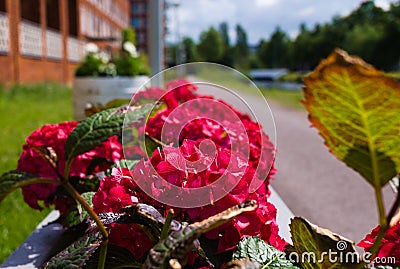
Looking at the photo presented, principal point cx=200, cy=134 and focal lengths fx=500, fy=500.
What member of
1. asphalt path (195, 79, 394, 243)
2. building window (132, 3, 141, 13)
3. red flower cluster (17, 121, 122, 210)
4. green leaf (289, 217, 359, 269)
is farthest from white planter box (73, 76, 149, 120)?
building window (132, 3, 141, 13)

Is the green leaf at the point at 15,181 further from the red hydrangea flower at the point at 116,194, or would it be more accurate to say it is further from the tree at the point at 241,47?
the tree at the point at 241,47

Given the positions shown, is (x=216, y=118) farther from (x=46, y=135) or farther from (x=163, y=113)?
(x=46, y=135)

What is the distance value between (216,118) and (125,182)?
83cm

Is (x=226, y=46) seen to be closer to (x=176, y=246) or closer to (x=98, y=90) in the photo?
(x=98, y=90)

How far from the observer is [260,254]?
2.80 ft

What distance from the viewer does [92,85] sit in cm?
477

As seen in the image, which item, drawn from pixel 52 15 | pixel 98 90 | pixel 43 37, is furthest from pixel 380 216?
pixel 52 15

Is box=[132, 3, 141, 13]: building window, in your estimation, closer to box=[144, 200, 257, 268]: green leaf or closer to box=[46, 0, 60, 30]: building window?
box=[46, 0, 60, 30]: building window

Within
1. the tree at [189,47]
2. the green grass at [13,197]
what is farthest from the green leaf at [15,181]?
the tree at [189,47]

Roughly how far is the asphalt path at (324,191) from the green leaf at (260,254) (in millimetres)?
1012

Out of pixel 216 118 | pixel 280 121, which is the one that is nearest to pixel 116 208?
pixel 216 118

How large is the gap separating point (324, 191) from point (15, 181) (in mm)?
4423

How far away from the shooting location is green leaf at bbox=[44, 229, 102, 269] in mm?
792

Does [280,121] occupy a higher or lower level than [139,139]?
lower
